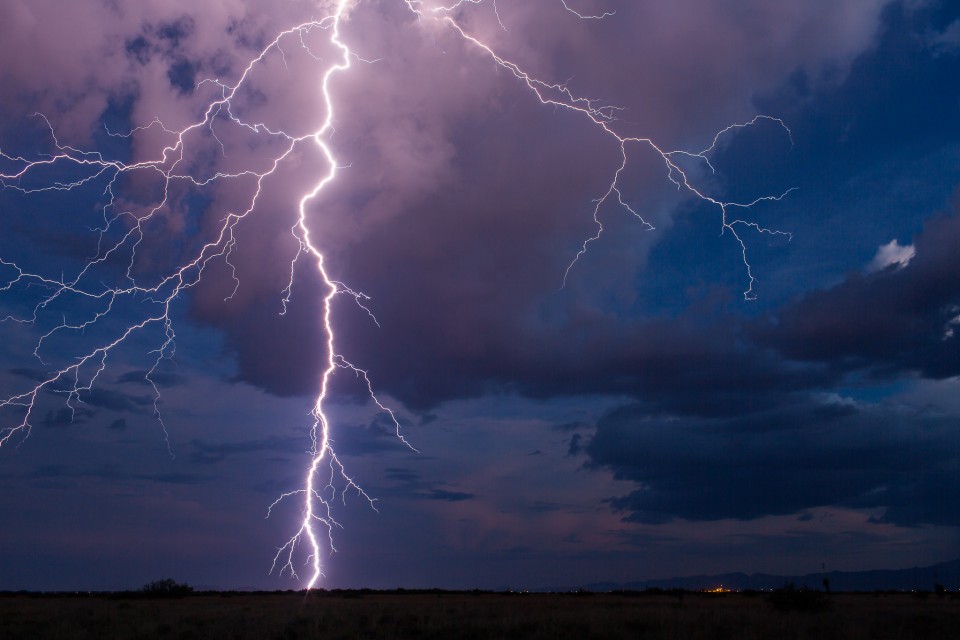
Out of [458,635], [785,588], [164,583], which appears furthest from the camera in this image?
[164,583]

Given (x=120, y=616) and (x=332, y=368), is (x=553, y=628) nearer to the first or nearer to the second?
(x=332, y=368)

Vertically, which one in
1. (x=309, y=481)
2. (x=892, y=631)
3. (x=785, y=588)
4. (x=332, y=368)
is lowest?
(x=892, y=631)

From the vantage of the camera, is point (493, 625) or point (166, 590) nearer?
point (493, 625)

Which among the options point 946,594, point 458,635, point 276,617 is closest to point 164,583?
point 276,617

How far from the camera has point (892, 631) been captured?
60.1ft

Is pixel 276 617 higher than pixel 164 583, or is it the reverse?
pixel 164 583

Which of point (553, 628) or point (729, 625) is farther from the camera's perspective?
point (729, 625)

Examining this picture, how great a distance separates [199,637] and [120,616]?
7731mm

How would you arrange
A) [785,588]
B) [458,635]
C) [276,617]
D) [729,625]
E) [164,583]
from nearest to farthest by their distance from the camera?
1. [458,635]
2. [729,625]
3. [276,617]
4. [785,588]
5. [164,583]

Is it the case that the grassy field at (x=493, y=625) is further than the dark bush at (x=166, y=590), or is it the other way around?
the dark bush at (x=166, y=590)

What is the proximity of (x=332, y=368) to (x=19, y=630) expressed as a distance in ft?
35.0

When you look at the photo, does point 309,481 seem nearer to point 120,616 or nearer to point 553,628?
point 120,616

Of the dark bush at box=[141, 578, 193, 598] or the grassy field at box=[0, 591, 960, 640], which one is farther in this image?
the dark bush at box=[141, 578, 193, 598]

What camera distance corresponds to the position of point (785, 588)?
25.2m
